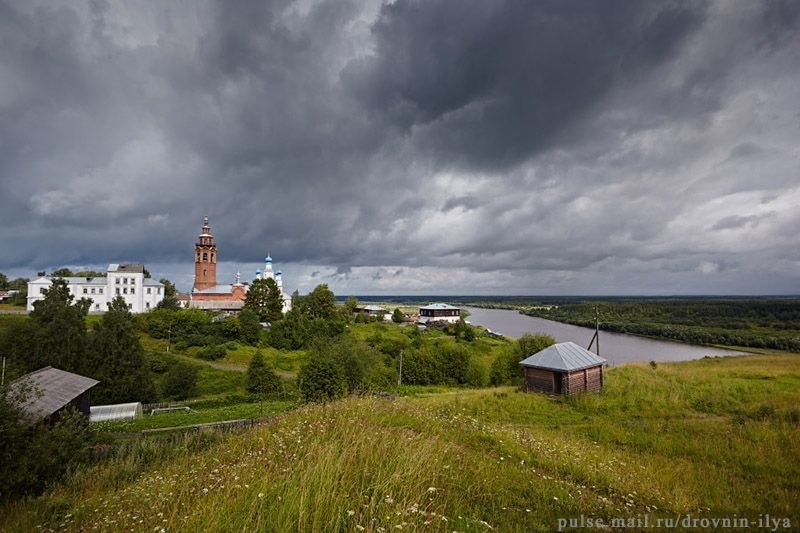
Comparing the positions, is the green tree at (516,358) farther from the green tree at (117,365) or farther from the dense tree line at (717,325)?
the green tree at (117,365)

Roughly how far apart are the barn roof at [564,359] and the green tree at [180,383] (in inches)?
993

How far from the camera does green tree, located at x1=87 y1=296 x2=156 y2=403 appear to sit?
24.3 meters

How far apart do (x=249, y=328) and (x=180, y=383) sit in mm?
15892

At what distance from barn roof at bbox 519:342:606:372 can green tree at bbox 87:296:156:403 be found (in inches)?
1016

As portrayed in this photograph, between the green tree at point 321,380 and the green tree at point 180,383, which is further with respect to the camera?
the green tree at point 180,383

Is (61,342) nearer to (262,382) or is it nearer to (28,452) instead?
(262,382)

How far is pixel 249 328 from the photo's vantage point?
143ft

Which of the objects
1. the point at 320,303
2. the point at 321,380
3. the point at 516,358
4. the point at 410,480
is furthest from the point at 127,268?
the point at 410,480

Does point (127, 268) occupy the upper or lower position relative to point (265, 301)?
upper

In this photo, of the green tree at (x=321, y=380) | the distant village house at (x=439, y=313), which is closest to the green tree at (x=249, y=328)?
the green tree at (x=321, y=380)

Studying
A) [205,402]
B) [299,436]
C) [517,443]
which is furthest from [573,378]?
[205,402]

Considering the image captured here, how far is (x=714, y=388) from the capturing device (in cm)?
1631

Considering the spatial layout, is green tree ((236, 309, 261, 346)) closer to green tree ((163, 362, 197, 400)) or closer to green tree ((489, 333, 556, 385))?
green tree ((163, 362, 197, 400))

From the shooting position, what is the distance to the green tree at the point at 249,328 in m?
43.2
